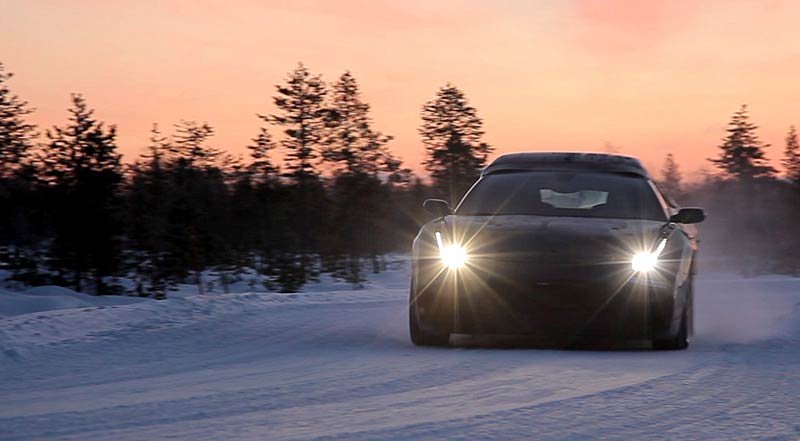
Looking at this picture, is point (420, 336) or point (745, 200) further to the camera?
point (745, 200)

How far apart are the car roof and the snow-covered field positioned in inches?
63.2

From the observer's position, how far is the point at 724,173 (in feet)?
139

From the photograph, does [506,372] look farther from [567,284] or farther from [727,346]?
[727,346]

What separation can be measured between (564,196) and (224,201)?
16997 mm

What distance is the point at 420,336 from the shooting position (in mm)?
8398

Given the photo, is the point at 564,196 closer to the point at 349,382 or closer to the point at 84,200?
the point at 349,382

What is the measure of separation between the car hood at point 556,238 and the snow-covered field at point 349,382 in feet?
2.34

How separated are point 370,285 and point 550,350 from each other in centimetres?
1553

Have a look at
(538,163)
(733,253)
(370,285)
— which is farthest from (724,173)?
(538,163)

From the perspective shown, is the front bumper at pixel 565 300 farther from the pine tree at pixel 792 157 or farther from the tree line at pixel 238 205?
the pine tree at pixel 792 157

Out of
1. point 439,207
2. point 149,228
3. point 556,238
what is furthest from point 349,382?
point 149,228

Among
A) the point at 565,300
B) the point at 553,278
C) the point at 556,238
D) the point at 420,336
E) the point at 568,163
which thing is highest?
the point at 568,163

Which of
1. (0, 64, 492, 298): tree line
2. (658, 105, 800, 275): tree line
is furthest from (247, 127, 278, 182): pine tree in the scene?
(658, 105, 800, 275): tree line

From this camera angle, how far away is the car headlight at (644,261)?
804cm
